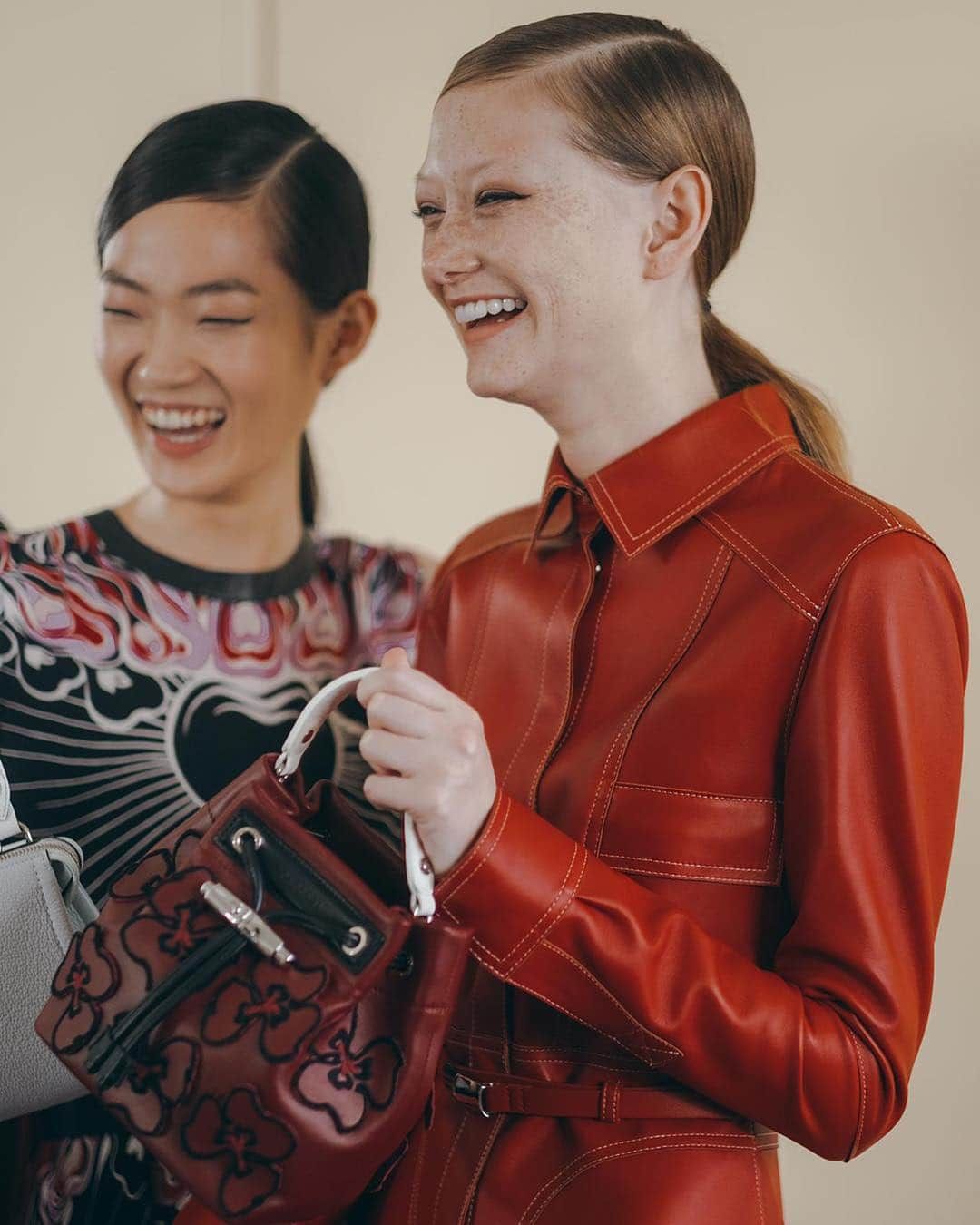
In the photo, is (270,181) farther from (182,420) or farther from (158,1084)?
(158,1084)

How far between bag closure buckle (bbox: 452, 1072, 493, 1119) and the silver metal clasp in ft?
0.91

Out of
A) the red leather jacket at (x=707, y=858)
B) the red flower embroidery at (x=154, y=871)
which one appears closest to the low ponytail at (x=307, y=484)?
the red leather jacket at (x=707, y=858)

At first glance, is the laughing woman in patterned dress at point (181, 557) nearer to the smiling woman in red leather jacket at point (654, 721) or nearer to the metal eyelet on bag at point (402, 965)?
the smiling woman in red leather jacket at point (654, 721)

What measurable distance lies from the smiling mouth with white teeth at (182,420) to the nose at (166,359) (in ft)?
0.09

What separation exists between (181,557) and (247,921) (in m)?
0.64

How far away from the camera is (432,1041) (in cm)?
99

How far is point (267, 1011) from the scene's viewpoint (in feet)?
3.28

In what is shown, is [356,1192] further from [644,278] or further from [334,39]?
[334,39]

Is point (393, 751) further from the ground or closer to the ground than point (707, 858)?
further from the ground

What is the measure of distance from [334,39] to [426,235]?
21.1 inches

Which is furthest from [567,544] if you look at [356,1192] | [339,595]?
[356,1192]

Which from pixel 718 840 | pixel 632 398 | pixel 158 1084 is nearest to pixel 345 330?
pixel 632 398

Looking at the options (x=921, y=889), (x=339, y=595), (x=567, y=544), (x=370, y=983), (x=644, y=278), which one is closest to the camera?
(x=370, y=983)

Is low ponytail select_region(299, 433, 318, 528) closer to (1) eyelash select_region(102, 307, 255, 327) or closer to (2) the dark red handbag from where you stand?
(1) eyelash select_region(102, 307, 255, 327)
